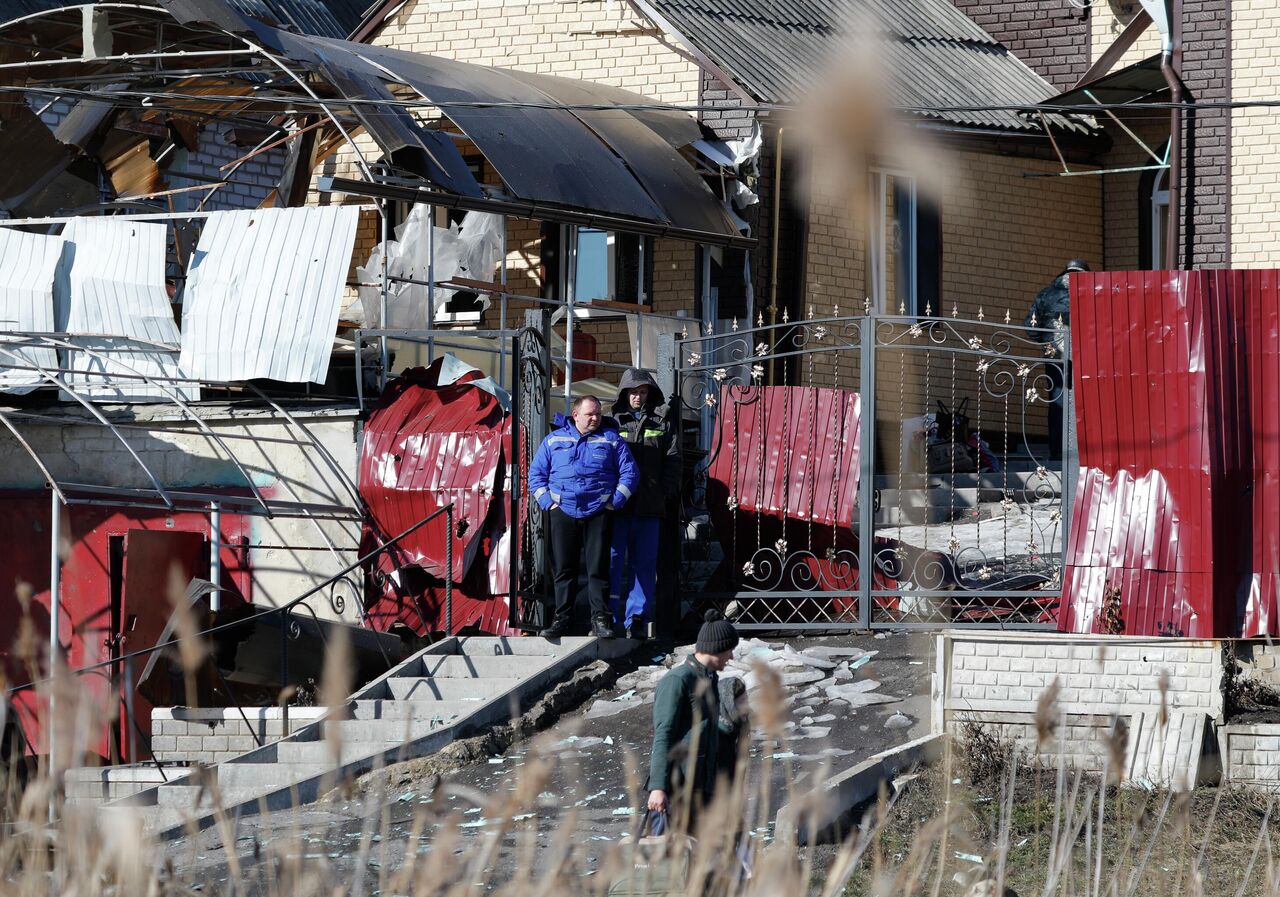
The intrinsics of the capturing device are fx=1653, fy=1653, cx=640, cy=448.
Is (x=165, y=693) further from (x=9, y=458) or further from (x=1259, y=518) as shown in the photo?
(x=1259, y=518)

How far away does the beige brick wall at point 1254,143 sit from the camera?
15133 millimetres

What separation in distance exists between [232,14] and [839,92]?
604 centimetres

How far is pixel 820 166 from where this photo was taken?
1616 centimetres

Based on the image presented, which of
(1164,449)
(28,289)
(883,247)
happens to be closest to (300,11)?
(28,289)

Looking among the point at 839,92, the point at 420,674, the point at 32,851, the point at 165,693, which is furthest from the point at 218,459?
the point at 32,851

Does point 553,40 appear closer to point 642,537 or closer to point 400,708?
point 642,537

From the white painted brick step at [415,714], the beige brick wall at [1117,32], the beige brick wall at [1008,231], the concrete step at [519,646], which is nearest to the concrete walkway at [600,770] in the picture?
the white painted brick step at [415,714]

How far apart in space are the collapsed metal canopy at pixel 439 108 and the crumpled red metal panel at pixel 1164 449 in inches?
207

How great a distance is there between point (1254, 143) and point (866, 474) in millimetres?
6385

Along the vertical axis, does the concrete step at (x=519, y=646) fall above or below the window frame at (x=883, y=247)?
below

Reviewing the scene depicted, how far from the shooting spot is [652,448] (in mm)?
11289

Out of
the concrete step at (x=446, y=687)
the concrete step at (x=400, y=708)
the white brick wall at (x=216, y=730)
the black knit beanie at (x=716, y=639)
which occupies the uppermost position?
the black knit beanie at (x=716, y=639)

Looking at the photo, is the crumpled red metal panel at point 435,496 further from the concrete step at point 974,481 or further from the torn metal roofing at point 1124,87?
the torn metal roofing at point 1124,87

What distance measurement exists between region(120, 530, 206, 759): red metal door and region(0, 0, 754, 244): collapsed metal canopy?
3465 millimetres
